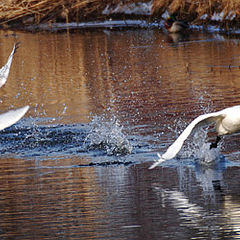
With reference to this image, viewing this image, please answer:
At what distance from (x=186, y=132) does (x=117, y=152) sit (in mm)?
2188

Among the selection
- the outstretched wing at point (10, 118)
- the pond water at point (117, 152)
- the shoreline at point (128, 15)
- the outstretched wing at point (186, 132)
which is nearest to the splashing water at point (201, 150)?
the pond water at point (117, 152)

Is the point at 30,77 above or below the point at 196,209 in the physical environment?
above

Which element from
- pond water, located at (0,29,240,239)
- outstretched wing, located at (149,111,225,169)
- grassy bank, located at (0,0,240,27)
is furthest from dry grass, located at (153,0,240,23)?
outstretched wing, located at (149,111,225,169)

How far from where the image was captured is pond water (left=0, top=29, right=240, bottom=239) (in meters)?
7.24

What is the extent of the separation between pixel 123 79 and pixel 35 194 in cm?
959

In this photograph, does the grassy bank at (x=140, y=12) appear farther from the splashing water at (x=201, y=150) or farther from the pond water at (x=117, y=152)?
the splashing water at (x=201, y=150)

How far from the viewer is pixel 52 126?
12.5 m

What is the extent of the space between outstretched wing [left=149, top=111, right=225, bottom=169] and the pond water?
1.41ft

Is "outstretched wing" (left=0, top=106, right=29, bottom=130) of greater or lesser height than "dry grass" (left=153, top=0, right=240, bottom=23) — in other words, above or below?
below

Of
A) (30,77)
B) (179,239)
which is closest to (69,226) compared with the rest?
(179,239)

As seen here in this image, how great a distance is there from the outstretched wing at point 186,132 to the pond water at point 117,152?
43 centimetres

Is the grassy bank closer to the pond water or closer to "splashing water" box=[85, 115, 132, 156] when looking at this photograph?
the pond water

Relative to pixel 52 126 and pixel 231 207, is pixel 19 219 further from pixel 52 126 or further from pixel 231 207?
pixel 52 126

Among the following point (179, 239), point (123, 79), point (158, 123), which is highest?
point (123, 79)
